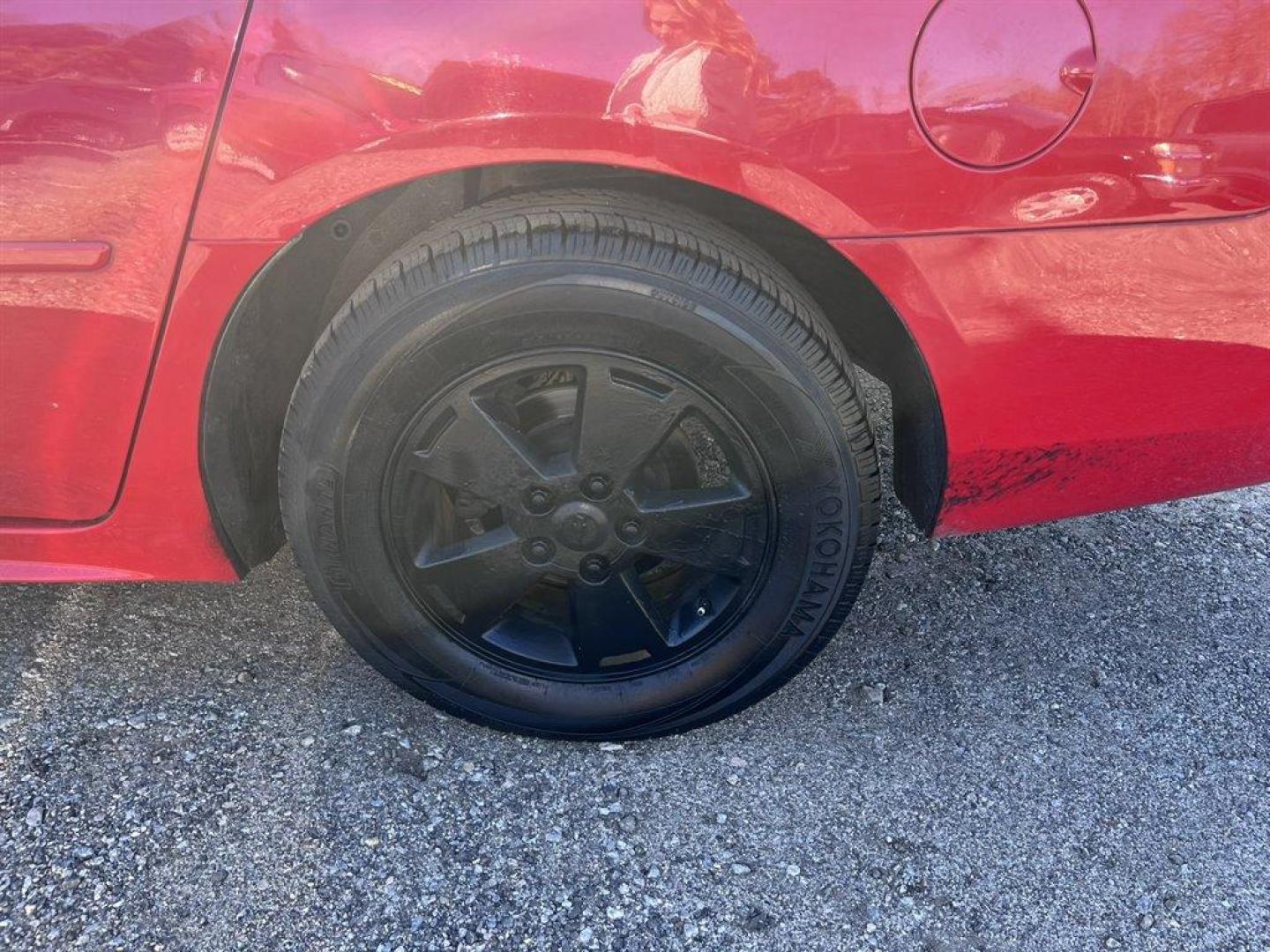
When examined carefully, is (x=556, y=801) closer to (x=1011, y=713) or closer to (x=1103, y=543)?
(x=1011, y=713)

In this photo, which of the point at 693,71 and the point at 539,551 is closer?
the point at 693,71

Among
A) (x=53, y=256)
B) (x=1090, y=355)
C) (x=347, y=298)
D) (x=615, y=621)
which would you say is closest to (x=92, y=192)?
(x=53, y=256)

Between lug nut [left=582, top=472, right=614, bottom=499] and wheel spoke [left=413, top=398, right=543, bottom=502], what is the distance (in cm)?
8

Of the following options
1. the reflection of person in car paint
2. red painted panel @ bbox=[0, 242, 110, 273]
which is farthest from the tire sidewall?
red painted panel @ bbox=[0, 242, 110, 273]

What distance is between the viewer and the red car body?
1.42 meters

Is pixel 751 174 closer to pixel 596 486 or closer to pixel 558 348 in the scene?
pixel 558 348

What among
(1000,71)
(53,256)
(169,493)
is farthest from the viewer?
(169,493)

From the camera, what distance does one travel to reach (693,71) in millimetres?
1418

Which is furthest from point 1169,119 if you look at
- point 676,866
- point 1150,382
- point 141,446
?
point 141,446

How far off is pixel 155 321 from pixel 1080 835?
1742mm

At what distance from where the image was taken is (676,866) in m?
1.71

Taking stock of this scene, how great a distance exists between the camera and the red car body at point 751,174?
1415 mm

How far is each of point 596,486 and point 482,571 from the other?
257mm

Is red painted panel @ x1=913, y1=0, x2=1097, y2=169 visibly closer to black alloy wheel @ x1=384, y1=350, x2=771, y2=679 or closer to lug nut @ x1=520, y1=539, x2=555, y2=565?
black alloy wheel @ x1=384, y1=350, x2=771, y2=679
